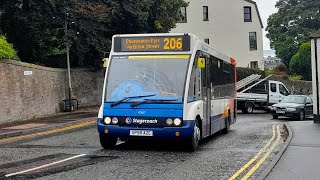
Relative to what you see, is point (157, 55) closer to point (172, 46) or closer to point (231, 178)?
point (172, 46)

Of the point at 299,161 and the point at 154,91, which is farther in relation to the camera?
the point at 154,91

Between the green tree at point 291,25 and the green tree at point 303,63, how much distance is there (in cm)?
614

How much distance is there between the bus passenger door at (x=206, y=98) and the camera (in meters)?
12.7

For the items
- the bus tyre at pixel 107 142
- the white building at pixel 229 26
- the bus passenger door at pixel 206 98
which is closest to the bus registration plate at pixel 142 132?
the bus tyre at pixel 107 142

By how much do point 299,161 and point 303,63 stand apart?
43534 millimetres

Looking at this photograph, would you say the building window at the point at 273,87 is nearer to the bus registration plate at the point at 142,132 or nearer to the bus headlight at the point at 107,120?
the bus registration plate at the point at 142,132

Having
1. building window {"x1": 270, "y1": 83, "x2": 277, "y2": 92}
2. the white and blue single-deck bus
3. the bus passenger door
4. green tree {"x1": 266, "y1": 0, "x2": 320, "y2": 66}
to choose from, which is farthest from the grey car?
green tree {"x1": 266, "y1": 0, "x2": 320, "y2": 66}

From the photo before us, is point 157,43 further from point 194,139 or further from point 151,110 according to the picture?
point 194,139

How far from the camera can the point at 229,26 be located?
5356cm

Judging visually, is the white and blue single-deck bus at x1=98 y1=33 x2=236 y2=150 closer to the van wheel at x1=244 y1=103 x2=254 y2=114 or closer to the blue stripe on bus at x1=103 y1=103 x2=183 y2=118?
the blue stripe on bus at x1=103 y1=103 x2=183 y2=118

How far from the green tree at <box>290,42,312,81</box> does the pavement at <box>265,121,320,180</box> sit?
123 ft

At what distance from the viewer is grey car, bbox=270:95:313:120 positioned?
27.5 meters

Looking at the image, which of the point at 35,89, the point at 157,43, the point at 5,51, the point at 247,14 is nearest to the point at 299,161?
the point at 157,43

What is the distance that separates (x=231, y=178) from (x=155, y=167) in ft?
5.60
